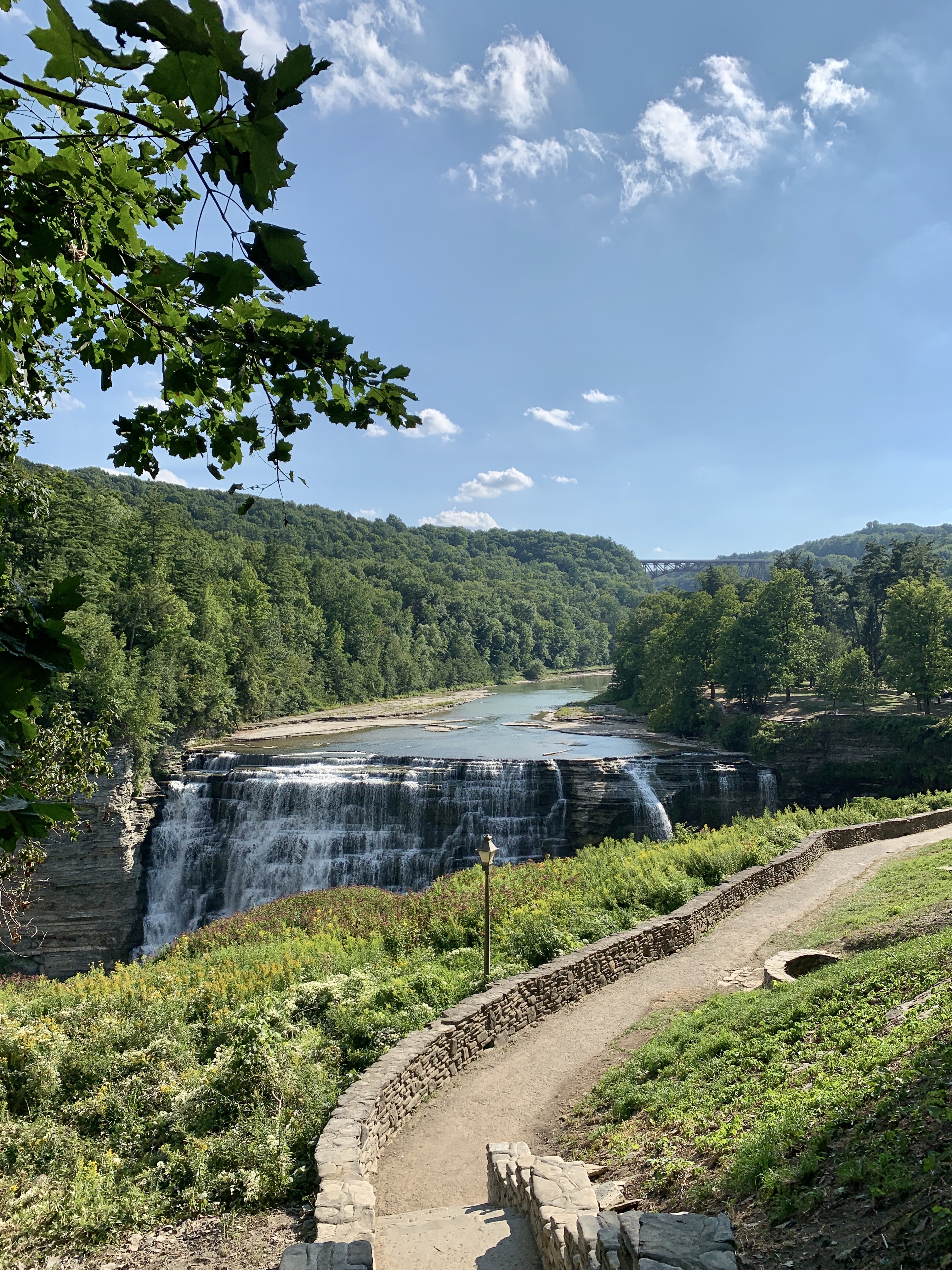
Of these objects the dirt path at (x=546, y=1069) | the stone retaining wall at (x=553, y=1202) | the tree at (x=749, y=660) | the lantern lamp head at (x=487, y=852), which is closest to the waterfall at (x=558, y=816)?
the dirt path at (x=546, y=1069)

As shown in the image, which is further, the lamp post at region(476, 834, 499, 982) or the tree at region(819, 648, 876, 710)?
the tree at region(819, 648, 876, 710)

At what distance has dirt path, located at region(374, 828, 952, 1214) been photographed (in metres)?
6.31

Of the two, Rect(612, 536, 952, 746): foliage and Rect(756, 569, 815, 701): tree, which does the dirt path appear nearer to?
Rect(612, 536, 952, 746): foliage

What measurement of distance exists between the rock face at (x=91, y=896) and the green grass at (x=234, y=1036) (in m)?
12.2

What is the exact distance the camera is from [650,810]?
80.7ft

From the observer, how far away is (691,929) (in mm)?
11750

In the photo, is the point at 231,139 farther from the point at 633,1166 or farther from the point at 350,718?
the point at 350,718

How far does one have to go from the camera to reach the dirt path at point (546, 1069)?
631 centimetres

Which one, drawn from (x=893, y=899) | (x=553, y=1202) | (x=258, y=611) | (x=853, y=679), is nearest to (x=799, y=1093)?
(x=553, y=1202)

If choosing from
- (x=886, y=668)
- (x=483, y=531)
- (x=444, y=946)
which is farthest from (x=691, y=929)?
(x=483, y=531)

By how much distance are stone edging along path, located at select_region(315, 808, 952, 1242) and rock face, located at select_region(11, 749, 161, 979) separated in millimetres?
18788

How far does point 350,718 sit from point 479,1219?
141 ft

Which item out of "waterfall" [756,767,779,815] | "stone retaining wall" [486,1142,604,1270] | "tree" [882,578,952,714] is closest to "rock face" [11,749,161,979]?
"stone retaining wall" [486,1142,604,1270]

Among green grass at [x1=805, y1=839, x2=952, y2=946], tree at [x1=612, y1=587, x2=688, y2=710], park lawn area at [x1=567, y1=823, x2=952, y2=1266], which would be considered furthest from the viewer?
tree at [x1=612, y1=587, x2=688, y2=710]
